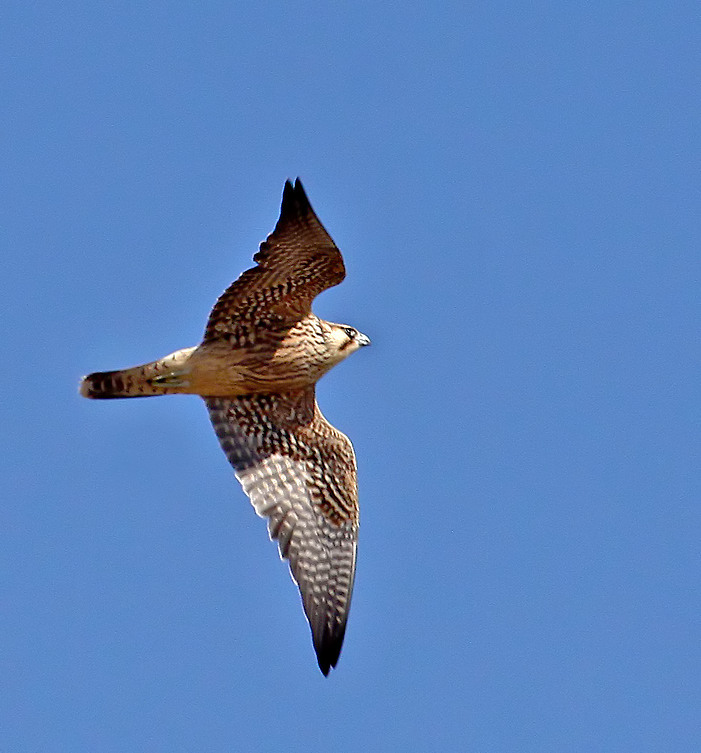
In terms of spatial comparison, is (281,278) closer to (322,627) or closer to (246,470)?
(246,470)

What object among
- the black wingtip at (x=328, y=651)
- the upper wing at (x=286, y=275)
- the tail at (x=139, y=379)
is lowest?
the black wingtip at (x=328, y=651)

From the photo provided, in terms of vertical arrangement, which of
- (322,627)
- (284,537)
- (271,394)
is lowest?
(322,627)

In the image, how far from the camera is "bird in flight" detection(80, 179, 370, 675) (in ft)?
41.5

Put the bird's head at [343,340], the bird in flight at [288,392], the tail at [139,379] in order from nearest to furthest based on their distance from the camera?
the bird in flight at [288,392]
the tail at [139,379]
the bird's head at [343,340]

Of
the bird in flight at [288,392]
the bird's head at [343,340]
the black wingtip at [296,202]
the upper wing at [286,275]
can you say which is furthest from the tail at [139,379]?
the black wingtip at [296,202]

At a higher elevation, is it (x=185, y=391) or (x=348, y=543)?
(x=185, y=391)

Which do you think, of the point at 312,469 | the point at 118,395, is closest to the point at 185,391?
the point at 118,395

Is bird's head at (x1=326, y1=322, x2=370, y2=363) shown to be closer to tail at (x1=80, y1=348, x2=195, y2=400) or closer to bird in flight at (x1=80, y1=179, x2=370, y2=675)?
bird in flight at (x1=80, y1=179, x2=370, y2=675)

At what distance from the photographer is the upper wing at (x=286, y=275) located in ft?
40.1

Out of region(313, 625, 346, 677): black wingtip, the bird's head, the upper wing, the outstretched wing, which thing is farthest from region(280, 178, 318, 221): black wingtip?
region(313, 625, 346, 677): black wingtip

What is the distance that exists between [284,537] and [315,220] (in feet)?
9.86

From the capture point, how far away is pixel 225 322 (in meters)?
13.0

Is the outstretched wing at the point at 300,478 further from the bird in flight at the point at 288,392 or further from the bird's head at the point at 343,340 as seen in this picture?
the bird's head at the point at 343,340

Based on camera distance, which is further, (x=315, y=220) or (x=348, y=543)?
(x=348, y=543)
